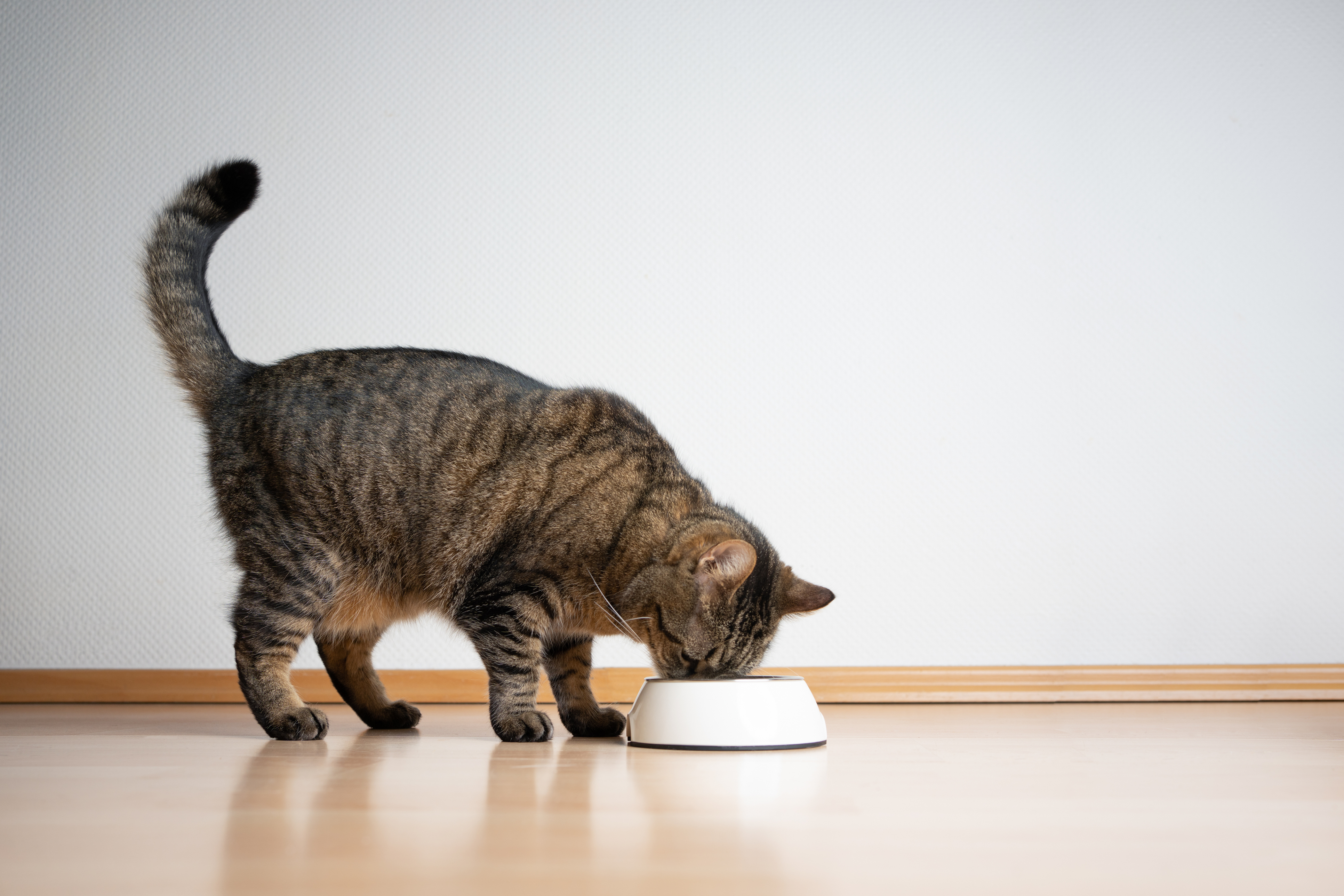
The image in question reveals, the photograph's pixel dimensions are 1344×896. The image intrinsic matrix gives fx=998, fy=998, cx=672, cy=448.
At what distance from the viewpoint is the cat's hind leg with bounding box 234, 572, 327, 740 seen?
155 centimetres

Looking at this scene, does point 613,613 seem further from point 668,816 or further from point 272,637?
point 668,816

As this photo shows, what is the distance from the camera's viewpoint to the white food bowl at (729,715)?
4.38ft

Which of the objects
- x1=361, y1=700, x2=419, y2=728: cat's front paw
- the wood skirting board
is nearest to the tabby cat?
x1=361, y1=700, x2=419, y2=728: cat's front paw

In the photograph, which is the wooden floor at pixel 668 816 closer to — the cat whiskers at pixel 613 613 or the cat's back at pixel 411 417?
the cat whiskers at pixel 613 613

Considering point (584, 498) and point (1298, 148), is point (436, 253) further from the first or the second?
point (1298, 148)

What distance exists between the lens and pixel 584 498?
158 centimetres

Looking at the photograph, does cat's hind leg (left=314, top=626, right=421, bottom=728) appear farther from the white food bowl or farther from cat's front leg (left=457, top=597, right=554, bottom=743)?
the white food bowl

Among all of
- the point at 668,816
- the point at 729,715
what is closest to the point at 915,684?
the point at 729,715

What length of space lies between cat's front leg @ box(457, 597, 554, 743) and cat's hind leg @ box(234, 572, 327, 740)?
0.28m

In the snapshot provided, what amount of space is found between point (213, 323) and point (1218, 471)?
2.20 meters

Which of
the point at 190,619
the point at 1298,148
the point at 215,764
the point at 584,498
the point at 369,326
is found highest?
the point at 1298,148

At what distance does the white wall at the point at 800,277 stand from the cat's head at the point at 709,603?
0.76m

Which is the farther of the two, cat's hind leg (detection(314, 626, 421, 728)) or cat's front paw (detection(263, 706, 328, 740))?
cat's hind leg (detection(314, 626, 421, 728))

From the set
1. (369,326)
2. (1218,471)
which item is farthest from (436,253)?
(1218,471)
